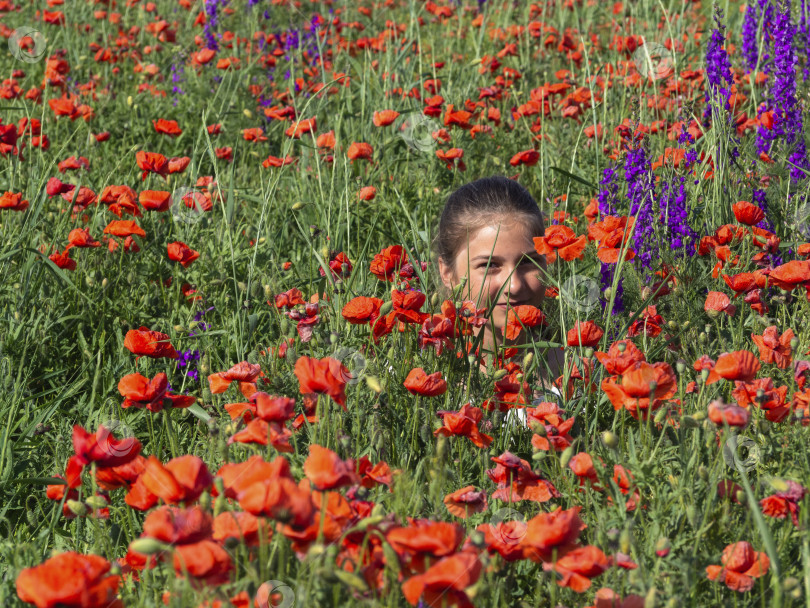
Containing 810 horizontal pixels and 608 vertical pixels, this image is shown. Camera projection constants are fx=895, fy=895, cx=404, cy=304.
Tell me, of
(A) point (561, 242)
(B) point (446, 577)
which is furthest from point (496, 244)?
(B) point (446, 577)

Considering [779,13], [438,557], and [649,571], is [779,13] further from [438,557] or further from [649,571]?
[438,557]

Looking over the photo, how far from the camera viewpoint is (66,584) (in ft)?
3.21

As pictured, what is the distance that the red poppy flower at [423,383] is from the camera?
1.63 metres

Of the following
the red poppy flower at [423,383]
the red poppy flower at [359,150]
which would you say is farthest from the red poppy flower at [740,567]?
the red poppy flower at [359,150]

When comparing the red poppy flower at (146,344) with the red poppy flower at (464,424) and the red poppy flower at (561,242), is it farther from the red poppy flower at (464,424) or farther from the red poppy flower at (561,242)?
the red poppy flower at (561,242)

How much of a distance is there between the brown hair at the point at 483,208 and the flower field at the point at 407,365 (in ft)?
0.59

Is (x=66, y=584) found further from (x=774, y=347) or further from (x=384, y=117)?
(x=384, y=117)

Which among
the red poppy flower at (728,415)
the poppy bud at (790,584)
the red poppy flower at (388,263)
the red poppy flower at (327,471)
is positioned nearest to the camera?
the red poppy flower at (327,471)

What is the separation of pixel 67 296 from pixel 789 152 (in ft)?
7.49

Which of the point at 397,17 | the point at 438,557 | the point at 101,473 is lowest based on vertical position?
the point at 397,17

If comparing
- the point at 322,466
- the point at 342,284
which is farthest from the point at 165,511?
the point at 342,284

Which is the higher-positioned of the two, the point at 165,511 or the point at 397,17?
the point at 165,511

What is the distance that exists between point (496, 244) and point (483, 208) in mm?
132

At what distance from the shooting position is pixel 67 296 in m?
2.72
